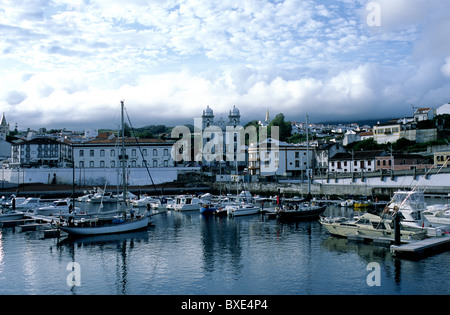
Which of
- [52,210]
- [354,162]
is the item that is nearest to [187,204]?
[52,210]

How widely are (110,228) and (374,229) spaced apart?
1978 centimetres

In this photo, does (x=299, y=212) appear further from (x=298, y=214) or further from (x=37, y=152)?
(x=37, y=152)

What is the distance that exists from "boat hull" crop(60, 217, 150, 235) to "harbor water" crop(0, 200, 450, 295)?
0.78 m

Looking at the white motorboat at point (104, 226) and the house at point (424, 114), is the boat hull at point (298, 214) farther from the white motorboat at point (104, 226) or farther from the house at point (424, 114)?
the house at point (424, 114)

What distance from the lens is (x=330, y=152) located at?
82.7 metres

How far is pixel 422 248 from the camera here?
2333cm

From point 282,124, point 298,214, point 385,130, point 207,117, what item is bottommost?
point 298,214

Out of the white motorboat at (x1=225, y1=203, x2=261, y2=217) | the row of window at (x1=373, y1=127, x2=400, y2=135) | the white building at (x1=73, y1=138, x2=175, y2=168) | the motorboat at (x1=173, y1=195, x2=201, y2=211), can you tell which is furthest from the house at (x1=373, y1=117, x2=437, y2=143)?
the white motorboat at (x1=225, y1=203, x2=261, y2=217)

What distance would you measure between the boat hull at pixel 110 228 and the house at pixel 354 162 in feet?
154

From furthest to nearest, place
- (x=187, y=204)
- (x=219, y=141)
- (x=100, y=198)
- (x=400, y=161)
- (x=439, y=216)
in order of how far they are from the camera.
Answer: (x=219, y=141) → (x=400, y=161) → (x=100, y=198) → (x=187, y=204) → (x=439, y=216)

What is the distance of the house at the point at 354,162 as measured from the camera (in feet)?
232
